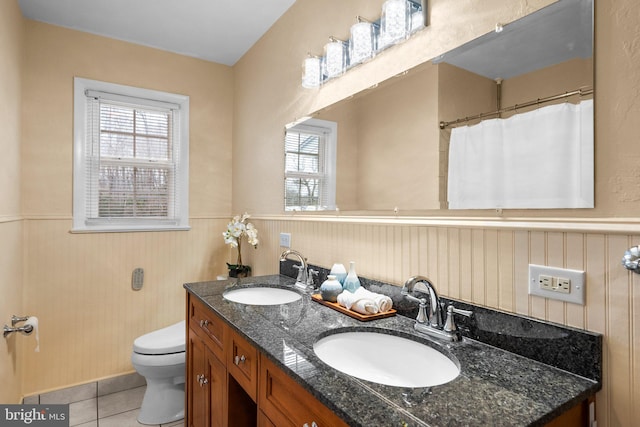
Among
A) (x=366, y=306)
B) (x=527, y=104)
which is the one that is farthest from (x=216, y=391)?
(x=527, y=104)

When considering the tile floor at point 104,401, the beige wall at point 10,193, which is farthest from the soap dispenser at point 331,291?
the beige wall at point 10,193

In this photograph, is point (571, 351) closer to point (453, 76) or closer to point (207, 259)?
point (453, 76)

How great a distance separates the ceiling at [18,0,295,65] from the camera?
7.18ft

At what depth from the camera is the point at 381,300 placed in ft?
4.38

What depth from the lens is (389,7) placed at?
143cm

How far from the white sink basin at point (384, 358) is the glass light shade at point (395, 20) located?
1.16m

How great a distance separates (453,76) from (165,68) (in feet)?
7.83

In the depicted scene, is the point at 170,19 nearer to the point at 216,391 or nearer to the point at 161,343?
the point at 161,343

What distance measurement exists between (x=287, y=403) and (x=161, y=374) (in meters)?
1.55

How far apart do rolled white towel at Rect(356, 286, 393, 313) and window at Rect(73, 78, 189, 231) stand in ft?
6.46

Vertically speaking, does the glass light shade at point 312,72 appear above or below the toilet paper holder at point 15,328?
above

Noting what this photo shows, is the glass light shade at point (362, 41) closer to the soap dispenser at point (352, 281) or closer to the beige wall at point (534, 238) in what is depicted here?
the beige wall at point (534, 238)

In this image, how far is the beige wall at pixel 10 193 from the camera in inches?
69.4

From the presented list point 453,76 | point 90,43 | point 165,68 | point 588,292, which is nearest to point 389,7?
point 453,76
